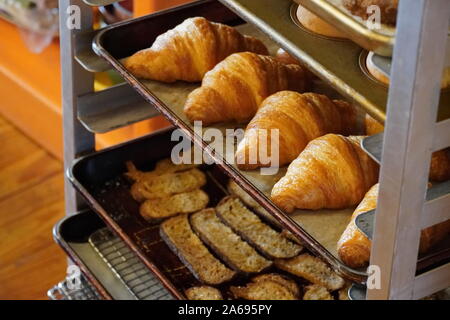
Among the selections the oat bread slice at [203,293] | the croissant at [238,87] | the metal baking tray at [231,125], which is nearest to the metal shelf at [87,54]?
the metal baking tray at [231,125]

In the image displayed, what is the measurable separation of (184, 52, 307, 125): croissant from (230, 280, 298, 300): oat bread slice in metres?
0.35

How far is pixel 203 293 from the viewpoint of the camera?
1712mm

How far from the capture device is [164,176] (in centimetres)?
202

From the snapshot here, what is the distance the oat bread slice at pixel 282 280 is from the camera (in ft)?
5.69

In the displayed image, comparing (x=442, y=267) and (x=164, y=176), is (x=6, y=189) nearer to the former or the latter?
(x=164, y=176)

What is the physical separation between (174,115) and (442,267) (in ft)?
1.77

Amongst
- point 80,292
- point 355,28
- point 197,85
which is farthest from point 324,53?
point 80,292

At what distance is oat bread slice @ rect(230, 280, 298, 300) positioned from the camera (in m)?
1.71

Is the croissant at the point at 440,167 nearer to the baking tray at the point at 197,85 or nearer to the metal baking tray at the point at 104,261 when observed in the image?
the baking tray at the point at 197,85

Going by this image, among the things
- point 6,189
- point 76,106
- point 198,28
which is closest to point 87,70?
point 76,106

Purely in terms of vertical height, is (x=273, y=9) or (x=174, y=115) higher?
(x=273, y=9)

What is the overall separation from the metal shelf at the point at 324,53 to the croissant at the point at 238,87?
0.62 ft

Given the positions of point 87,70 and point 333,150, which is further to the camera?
point 87,70

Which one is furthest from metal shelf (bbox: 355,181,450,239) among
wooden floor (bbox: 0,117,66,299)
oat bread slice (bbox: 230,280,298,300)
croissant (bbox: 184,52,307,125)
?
wooden floor (bbox: 0,117,66,299)
